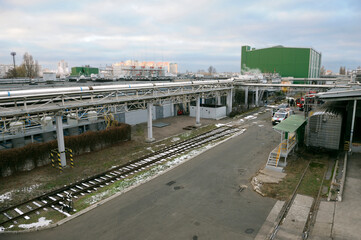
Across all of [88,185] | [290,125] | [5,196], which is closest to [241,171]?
[290,125]

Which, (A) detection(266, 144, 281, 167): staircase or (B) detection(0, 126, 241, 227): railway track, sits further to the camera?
(A) detection(266, 144, 281, 167): staircase

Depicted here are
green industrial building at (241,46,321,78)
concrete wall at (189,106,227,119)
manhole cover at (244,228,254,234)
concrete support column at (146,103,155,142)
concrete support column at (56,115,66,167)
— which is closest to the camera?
manhole cover at (244,228,254,234)

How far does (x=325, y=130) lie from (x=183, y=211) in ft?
43.3

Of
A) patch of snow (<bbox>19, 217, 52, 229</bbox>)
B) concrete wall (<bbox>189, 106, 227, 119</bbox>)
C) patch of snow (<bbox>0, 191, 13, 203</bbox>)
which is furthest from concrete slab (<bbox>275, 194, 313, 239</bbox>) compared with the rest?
concrete wall (<bbox>189, 106, 227, 119</bbox>)

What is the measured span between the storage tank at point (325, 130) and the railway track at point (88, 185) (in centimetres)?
824

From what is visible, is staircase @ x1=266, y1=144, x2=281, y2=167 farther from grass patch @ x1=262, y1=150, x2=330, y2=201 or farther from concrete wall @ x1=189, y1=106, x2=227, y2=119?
concrete wall @ x1=189, y1=106, x2=227, y2=119

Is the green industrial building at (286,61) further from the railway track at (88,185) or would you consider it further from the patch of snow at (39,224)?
the patch of snow at (39,224)

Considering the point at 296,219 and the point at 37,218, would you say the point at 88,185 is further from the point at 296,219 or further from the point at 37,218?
the point at 296,219

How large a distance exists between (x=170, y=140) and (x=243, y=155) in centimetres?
726

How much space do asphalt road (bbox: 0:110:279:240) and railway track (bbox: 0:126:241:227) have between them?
5.30ft

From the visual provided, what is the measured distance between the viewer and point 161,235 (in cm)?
905

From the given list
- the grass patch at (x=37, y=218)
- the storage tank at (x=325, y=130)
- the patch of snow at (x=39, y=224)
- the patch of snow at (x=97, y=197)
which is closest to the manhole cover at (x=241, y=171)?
the storage tank at (x=325, y=130)

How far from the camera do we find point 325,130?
702 inches

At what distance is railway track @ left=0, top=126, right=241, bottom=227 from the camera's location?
10.9m
